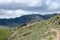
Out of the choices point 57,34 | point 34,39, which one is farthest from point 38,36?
point 57,34

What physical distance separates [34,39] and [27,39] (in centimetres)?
379

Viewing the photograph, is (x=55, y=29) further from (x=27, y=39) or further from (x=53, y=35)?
(x=27, y=39)

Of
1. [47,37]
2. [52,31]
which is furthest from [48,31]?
[47,37]

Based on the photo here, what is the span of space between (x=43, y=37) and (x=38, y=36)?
3.63 metres

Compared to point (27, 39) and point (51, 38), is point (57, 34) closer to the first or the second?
point (51, 38)

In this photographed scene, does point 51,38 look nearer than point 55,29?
Yes

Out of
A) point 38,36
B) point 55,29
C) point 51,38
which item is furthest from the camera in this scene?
point 55,29

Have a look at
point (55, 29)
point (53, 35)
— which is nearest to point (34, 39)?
point (53, 35)

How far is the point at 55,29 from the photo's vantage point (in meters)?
83.4

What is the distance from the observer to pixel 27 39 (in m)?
77.3

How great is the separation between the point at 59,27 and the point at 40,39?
1617cm

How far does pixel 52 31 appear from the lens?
80.2m

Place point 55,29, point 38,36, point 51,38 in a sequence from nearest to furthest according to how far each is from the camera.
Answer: point 51,38, point 38,36, point 55,29

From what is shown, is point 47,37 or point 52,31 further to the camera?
point 52,31
